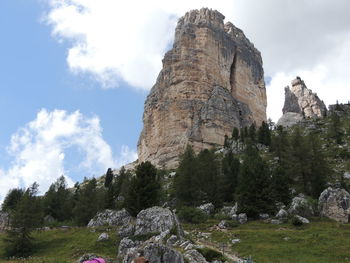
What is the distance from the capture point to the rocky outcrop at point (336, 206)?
48.2 metres

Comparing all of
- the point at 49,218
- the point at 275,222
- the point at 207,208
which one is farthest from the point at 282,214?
the point at 49,218

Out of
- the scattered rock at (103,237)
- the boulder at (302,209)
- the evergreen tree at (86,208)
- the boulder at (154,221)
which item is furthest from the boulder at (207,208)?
the evergreen tree at (86,208)

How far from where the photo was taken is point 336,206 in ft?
160

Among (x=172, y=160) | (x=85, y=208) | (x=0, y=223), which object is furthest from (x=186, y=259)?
(x=172, y=160)

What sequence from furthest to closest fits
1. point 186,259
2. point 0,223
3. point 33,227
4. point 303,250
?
point 0,223, point 33,227, point 303,250, point 186,259

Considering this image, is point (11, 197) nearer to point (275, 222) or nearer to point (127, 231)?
point (127, 231)

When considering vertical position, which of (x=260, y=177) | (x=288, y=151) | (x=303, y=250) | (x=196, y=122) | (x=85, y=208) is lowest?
(x=303, y=250)

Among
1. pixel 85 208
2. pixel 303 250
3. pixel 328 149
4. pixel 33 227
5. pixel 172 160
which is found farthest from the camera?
pixel 172 160

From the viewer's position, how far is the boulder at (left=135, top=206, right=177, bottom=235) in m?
40.7

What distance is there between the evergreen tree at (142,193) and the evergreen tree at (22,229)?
1345 cm

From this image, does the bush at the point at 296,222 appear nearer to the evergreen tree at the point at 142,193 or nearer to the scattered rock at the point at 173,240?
the scattered rock at the point at 173,240

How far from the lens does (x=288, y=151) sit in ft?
226

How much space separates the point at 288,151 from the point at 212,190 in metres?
16.2

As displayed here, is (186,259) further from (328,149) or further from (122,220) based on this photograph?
(328,149)
